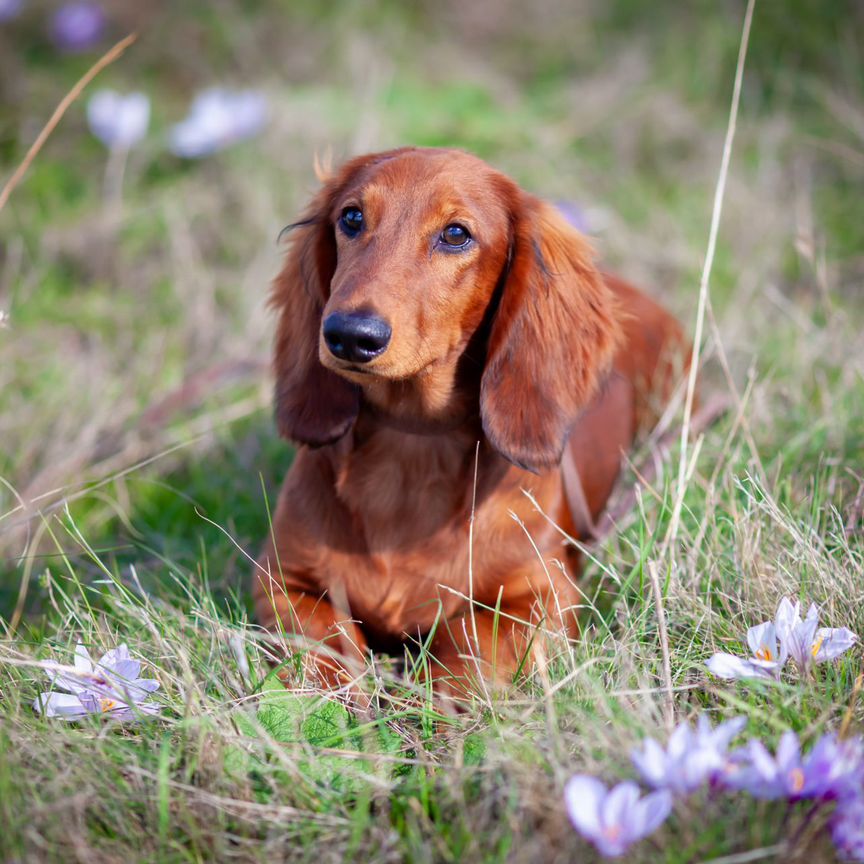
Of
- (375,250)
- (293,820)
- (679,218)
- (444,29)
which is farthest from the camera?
(444,29)

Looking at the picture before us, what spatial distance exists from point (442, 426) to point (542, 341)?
30 centimetres

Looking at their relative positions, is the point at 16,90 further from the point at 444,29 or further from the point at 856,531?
the point at 856,531

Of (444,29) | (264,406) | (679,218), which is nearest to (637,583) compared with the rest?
(264,406)

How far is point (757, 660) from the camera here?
70.0 inches

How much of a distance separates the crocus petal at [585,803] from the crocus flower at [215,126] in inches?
151

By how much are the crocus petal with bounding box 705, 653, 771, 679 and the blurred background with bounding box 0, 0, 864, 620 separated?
34.6 inches

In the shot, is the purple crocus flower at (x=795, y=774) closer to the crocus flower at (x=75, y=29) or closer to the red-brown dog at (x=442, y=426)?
the red-brown dog at (x=442, y=426)

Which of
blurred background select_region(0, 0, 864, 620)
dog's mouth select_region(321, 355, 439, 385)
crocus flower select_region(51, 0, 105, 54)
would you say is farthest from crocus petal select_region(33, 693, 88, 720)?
crocus flower select_region(51, 0, 105, 54)

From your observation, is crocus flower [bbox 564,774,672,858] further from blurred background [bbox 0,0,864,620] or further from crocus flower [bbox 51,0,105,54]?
crocus flower [bbox 51,0,105,54]

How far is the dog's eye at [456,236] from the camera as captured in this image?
2.20 metres

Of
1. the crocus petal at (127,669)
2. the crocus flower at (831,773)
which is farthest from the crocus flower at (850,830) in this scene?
the crocus petal at (127,669)

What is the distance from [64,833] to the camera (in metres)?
1.57

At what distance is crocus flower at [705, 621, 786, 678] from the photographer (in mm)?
1754

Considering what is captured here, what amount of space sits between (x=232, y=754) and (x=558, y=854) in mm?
574
